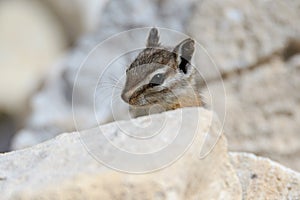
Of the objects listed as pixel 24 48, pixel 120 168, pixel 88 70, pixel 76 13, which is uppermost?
pixel 120 168

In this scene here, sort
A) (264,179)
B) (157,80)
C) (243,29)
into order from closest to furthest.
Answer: (264,179) < (157,80) < (243,29)

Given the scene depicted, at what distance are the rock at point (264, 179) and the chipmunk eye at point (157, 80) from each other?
453 millimetres

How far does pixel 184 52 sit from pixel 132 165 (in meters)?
1.12

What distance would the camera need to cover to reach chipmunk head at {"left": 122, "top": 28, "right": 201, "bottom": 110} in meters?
2.53

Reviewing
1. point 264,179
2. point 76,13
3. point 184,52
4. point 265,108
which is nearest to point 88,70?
point 265,108

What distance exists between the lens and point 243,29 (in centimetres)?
424

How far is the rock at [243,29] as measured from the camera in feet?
13.7

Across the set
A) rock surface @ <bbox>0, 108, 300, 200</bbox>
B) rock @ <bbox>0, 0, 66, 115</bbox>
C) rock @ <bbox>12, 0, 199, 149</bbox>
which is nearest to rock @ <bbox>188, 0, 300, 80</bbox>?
rock @ <bbox>12, 0, 199, 149</bbox>

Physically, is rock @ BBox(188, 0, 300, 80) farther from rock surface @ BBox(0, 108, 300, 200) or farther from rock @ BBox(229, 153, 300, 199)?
rock surface @ BBox(0, 108, 300, 200)

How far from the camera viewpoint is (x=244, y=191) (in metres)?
2.10

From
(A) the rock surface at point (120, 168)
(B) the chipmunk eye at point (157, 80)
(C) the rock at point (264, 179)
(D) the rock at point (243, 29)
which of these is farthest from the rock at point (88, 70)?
(A) the rock surface at point (120, 168)

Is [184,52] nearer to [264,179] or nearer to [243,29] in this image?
[264,179]

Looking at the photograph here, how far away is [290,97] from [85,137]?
98.1 inches

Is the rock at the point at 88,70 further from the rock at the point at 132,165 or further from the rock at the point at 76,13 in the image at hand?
the rock at the point at 132,165
